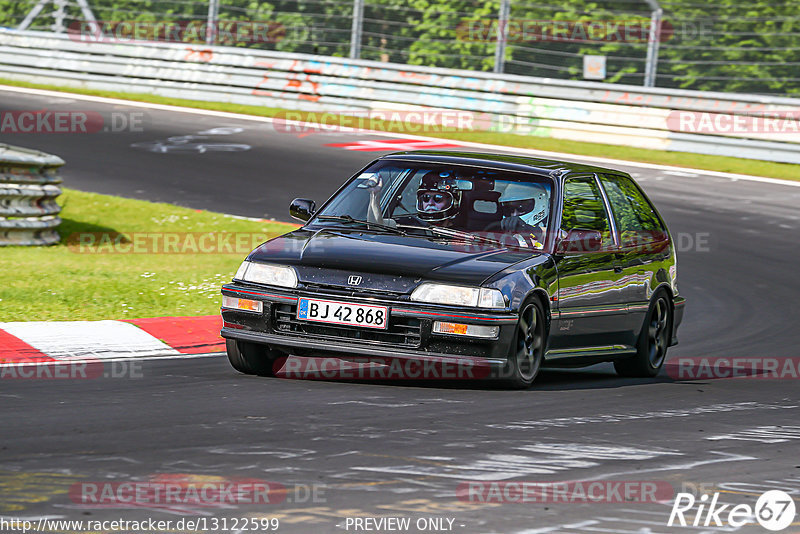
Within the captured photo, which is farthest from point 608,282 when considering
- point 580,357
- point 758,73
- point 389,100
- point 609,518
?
point 389,100

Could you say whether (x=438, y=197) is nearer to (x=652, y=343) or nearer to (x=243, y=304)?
(x=243, y=304)

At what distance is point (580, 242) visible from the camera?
8.60 m

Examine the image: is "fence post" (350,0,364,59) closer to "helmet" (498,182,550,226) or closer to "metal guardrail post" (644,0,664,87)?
"metal guardrail post" (644,0,664,87)

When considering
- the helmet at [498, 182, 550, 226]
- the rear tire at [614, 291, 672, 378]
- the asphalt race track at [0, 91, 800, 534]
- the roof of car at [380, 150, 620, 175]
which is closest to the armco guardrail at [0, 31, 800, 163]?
the asphalt race track at [0, 91, 800, 534]

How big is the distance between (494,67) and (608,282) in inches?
594

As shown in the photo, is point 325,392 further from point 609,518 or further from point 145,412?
point 609,518

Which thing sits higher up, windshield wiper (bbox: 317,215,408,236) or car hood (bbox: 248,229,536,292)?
windshield wiper (bbox: 317,215,408,236)

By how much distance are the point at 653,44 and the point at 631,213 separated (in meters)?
13.3

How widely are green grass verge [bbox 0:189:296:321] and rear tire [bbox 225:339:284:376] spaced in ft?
7.10

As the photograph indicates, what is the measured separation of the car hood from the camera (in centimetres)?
757

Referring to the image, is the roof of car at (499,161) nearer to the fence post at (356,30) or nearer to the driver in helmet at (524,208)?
the driver in helmet at (524,208)

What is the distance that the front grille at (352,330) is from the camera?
24.7 ft

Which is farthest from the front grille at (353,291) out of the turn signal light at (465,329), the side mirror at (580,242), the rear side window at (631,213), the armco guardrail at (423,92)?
the armco guardrail at (423,92)

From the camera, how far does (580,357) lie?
8641 millimetres
